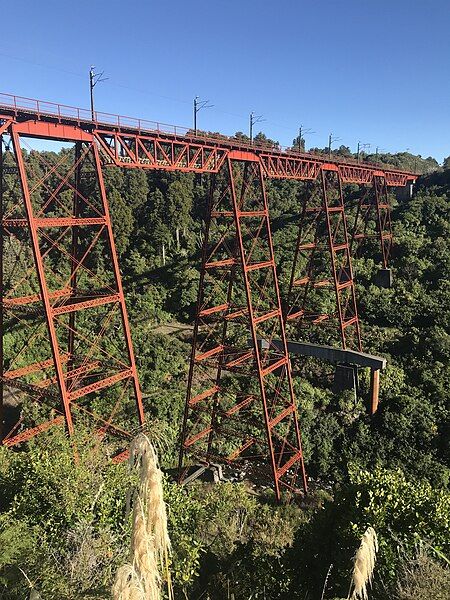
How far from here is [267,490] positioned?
14.6m

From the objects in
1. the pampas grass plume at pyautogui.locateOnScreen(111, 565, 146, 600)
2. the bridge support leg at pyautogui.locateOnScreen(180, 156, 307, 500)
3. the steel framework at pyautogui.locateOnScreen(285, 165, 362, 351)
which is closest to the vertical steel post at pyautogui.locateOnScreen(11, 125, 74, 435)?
the bridge support leg at pyautogui.locateOnScreen(180, 156, 307, 500)

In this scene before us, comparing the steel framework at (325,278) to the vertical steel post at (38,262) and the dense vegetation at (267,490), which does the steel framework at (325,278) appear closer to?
the dense vegetation at (267,490)

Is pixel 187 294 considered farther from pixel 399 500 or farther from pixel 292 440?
pixel 399 500

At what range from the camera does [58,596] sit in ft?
Result: 15.4

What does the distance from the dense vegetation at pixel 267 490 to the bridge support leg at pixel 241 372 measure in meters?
1.04

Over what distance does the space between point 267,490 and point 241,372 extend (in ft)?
14.2

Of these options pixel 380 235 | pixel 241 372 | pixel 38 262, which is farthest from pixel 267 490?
pixel 380 235

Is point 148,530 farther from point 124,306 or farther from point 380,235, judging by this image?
point 380,235

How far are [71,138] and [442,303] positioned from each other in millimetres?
21897

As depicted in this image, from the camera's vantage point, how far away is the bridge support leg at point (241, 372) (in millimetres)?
13016

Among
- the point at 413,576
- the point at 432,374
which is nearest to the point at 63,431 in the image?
the point at 413,576

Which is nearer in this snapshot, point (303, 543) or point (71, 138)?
point (303, 543)

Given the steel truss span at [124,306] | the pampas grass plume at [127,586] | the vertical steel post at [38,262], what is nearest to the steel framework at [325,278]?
the steel truss span at [124,306]

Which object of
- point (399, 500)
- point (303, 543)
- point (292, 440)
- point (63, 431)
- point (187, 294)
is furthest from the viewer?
point (187, 294)
